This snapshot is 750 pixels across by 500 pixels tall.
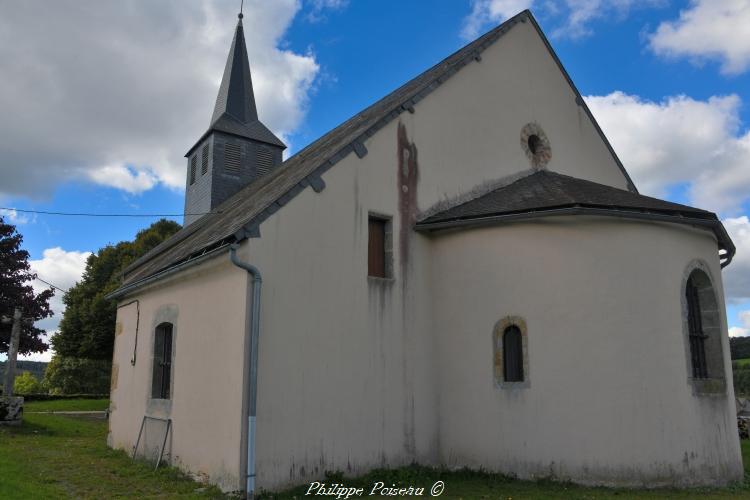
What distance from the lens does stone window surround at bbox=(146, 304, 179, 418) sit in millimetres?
10516

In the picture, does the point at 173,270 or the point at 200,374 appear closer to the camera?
the point at 200,374

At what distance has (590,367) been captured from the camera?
8961mm

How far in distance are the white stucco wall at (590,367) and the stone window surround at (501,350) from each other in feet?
0.27

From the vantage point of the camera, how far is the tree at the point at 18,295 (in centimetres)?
2103

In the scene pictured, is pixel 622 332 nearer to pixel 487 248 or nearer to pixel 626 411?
pixel 626 411

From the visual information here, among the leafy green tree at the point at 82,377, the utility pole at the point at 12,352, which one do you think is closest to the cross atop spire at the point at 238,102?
the utility pole at the point at 12,352

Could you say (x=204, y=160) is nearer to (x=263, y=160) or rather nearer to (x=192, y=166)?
(x=192, y=166)

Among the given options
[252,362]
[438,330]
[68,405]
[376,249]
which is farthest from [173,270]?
[68,405]

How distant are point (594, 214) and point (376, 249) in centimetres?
365

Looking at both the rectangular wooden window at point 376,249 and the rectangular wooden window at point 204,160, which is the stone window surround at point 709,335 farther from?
the rectangular wooden window at point 204,160

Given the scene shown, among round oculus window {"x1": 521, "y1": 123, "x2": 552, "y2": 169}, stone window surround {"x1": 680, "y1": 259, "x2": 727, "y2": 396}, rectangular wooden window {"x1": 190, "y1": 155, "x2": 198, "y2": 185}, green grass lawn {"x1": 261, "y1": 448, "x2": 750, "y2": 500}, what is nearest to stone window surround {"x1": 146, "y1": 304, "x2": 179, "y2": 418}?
green grass lawn {"x1": 261, "y1": 448, "x2": 750, "y2": 500}

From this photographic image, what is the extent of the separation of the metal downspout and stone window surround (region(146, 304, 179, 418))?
299 centimetres

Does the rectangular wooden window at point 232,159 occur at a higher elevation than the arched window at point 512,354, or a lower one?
higher

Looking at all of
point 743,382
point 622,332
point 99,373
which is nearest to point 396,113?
point 622,332
